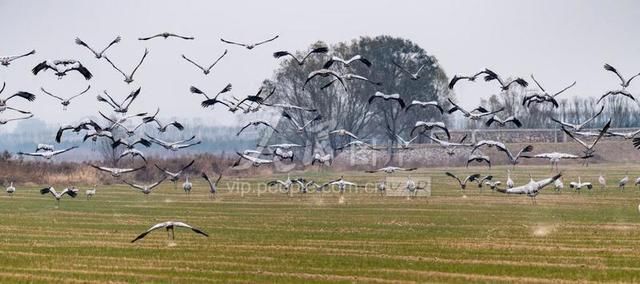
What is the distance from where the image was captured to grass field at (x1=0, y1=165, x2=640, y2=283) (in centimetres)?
2327

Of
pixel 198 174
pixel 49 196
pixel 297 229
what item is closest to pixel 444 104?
pixel 198 174

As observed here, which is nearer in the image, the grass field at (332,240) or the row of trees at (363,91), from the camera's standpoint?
the grass field at (332,240)

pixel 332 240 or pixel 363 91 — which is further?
pixel 363 91

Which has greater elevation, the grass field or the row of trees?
the row of trees

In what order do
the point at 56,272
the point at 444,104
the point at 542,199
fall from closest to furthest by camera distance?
the point at 56,272, the point at 542,199, the point at 444,104

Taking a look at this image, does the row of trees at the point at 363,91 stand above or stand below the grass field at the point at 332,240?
above

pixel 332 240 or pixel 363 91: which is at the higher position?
pixel 363 91

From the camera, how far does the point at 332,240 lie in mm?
30922

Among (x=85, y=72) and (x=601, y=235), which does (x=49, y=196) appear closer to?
(x=85, y=72)

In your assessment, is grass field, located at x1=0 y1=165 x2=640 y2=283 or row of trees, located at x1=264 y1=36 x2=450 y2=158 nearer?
grass field, located at x1=0 y1=165 x2=640 y2=283

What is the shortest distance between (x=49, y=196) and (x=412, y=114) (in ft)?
226

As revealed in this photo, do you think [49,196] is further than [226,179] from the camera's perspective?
No

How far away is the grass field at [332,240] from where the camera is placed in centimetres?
2327

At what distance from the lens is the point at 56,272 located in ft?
77.8
